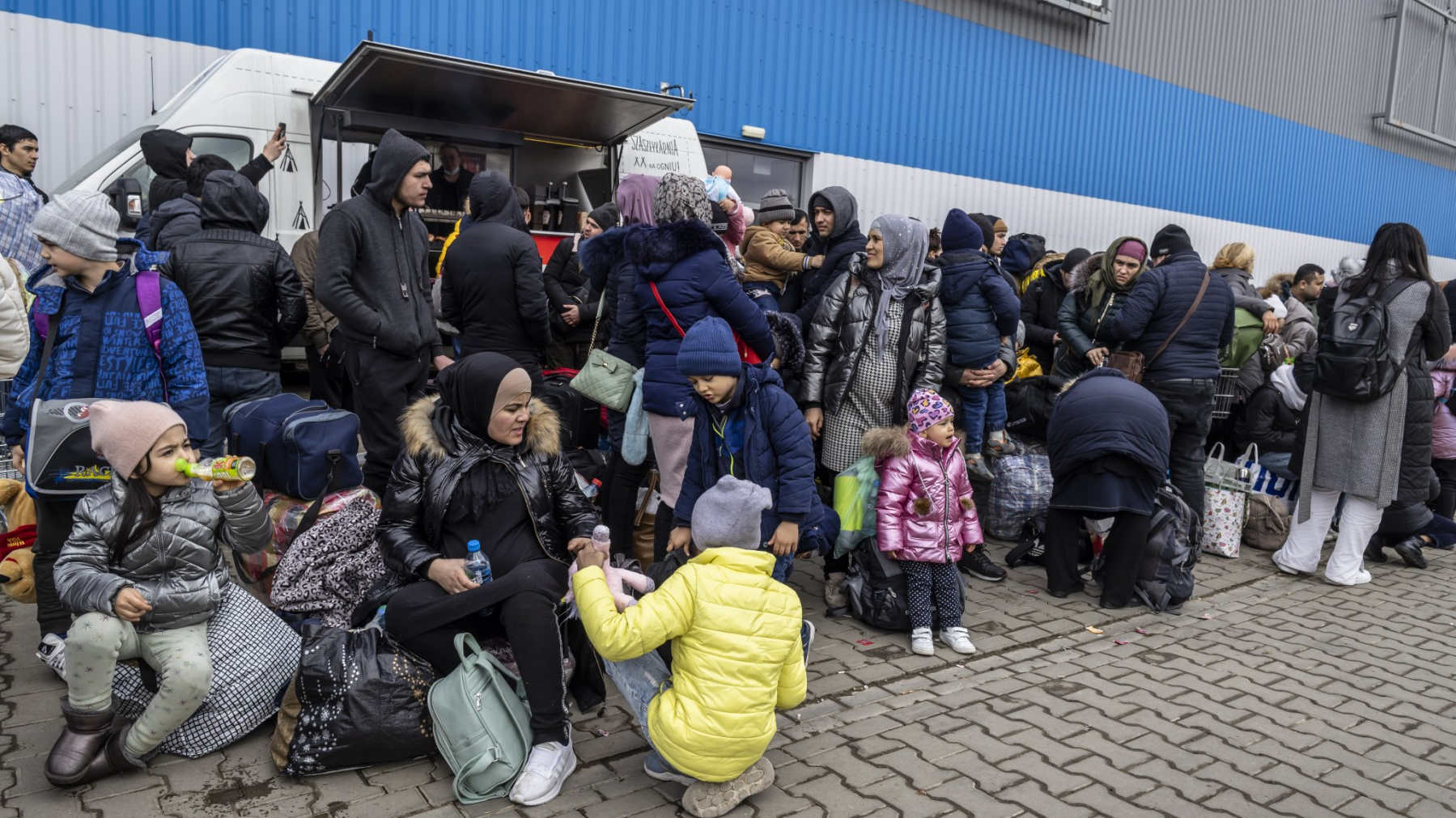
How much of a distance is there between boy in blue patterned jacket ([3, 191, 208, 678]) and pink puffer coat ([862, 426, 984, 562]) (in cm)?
301

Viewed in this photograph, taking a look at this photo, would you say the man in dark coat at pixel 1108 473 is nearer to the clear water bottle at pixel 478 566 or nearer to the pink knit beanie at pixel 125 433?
the clear water bottle at pixel 478 566

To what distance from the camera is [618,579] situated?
320 cm

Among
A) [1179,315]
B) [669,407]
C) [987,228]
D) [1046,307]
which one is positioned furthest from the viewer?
[987,228]

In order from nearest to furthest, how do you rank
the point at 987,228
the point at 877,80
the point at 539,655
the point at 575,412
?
the point at 539,655
the point at 575,412
the point at 987,228
the point at 877,80

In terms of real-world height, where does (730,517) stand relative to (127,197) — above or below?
below

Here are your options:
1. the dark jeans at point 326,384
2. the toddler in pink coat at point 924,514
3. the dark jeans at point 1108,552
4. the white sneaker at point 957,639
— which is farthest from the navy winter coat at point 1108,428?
the dark jeans at point 326,384

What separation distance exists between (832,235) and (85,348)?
3.90 metres

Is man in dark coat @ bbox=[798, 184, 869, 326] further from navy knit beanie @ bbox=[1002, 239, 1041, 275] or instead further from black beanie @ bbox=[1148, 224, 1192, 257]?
navy knit beanie @ bbox=[1002, 239, 1041, 275]

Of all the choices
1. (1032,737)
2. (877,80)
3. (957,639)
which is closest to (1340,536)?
(957,639)

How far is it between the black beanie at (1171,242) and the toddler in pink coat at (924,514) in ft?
8.59

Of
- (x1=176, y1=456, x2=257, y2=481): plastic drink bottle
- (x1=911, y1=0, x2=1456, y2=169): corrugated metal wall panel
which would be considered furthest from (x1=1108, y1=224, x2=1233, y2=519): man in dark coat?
(x1=911, y1=0, x2=1456, y2=169): corrugated metal wall panel

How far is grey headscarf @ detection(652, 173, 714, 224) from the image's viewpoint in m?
4.70

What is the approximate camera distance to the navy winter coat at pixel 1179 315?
6.22m

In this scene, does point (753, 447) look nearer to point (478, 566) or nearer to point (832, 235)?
point (478, 566)
